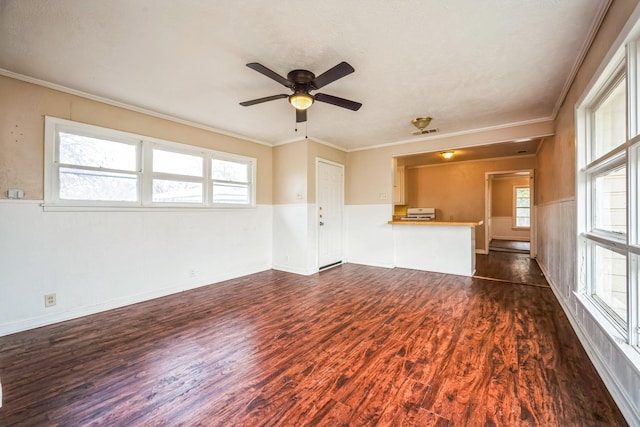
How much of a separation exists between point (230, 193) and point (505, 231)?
9.37 meters

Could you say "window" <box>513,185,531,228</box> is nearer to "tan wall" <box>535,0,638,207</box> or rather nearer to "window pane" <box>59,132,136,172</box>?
"tan wall" <box>535,0,638,207</box>

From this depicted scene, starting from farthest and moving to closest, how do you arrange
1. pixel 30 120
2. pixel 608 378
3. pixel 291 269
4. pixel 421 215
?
pixel 421 215 < pixel 291 269 < pixel 30 120 < pixel 608 378

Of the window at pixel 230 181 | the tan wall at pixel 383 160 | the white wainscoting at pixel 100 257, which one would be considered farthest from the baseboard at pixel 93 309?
the tan wall at pixel 383 160

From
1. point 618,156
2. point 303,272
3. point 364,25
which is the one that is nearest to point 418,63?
point 364,25

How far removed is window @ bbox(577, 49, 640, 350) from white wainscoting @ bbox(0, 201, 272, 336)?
14.7 feet

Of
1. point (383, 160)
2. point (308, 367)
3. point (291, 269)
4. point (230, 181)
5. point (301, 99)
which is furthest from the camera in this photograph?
point (383, 160)

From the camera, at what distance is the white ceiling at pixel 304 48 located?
1818 millimetres

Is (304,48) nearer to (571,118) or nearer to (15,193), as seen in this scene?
(571,118)

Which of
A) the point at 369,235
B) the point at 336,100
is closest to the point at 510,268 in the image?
the point at 369,235

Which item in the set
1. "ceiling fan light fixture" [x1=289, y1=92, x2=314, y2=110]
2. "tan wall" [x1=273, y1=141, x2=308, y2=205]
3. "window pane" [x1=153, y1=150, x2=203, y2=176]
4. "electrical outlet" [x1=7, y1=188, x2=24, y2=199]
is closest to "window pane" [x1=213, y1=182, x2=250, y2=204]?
"window pane" [x1=153, y1=150, x2=203, y2=176]

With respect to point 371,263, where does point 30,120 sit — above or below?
above

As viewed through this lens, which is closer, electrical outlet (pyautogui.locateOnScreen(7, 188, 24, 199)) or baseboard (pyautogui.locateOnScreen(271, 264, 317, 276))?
electrical outlet (pyautogui.locateOnScreen(7, 188, 24, 199))

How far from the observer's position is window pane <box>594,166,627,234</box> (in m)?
1.84

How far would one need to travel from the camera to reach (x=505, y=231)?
Result: 367 inches
